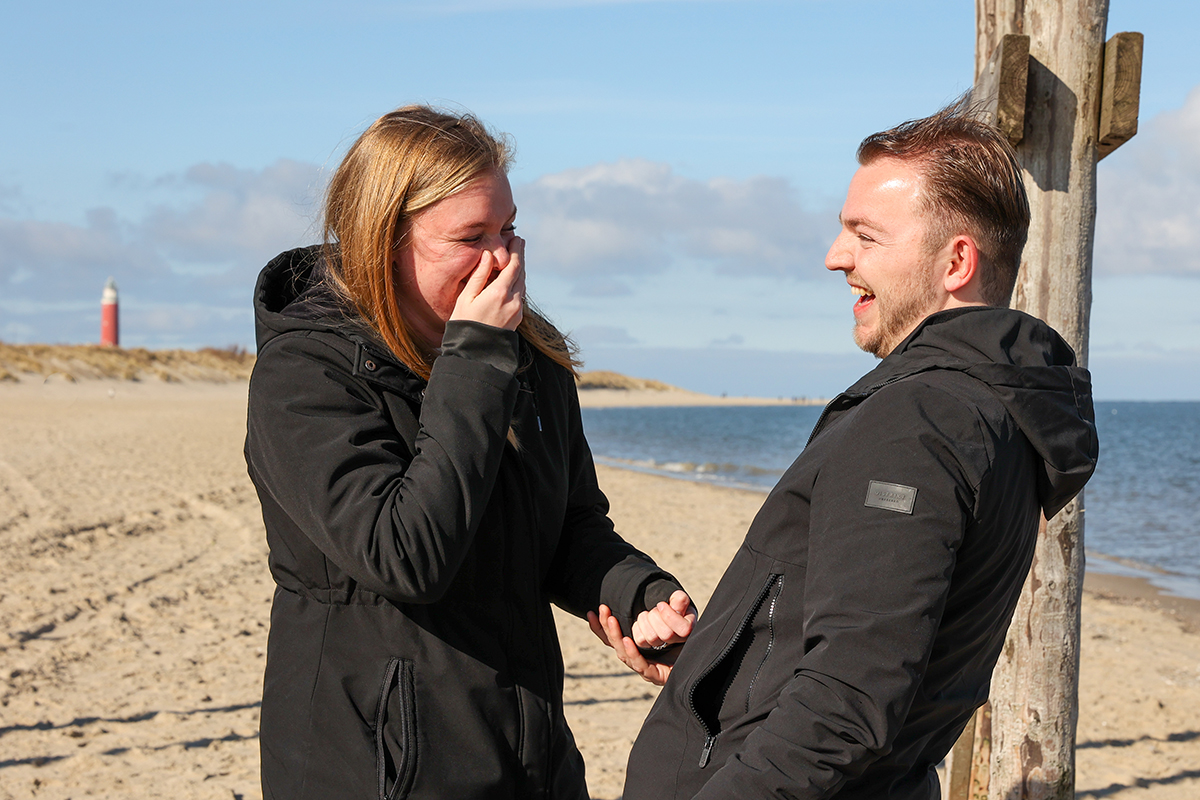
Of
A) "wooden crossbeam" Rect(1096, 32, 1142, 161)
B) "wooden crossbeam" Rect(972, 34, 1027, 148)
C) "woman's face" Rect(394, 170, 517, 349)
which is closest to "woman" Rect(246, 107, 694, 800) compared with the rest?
"woman's face" Rect(394, 170, 517, 349)

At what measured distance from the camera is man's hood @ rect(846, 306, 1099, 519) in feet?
4.80

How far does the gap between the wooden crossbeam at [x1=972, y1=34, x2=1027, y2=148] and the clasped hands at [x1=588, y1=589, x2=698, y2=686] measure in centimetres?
186

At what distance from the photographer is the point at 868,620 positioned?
1.34 m

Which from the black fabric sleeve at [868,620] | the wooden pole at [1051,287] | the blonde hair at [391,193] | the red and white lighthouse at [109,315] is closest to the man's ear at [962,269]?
the black fabric sleeve at [868,620]

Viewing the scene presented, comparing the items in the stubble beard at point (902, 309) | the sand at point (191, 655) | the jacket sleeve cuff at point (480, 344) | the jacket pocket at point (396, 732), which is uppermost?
the stubble beard at point (902, 309)

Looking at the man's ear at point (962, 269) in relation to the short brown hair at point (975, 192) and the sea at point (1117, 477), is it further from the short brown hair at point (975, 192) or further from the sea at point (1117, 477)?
the sea at point (1117, 477)

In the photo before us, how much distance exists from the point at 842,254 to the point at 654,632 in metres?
0.87

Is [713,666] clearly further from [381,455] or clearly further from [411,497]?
[381,455]

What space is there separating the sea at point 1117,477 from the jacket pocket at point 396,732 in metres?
11.5

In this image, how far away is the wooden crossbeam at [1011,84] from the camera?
286 centimetres

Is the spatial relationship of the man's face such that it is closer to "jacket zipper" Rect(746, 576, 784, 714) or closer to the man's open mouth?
the man's open mouth

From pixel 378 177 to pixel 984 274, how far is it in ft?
3.83

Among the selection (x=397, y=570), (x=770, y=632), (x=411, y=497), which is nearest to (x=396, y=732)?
(x=397, y=570)

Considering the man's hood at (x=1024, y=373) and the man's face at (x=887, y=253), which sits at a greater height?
the man's face at (x=887, y=253)
